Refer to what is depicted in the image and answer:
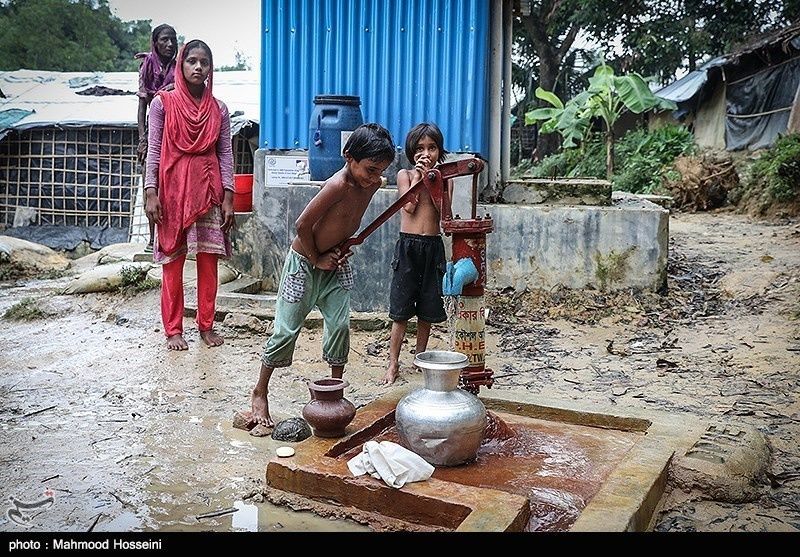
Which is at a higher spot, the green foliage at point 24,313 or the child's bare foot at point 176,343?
the green foliage at point 24,313

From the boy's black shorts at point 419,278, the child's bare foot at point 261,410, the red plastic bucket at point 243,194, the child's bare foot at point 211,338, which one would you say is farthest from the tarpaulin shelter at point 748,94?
the child's bare foot at point 261,410

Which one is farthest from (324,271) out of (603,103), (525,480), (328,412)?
(603,103)

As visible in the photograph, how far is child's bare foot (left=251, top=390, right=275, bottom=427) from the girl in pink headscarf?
170 cm

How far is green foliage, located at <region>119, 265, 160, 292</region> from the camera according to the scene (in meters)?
6.71

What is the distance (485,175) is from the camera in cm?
685

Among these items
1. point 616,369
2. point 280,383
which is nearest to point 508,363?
point 616,369

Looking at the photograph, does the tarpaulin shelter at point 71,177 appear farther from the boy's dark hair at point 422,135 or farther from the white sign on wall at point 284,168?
the boy's dark hair at point 422,135

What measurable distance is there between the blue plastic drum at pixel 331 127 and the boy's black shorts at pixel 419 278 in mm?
1726

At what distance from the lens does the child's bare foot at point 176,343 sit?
16.9 feet

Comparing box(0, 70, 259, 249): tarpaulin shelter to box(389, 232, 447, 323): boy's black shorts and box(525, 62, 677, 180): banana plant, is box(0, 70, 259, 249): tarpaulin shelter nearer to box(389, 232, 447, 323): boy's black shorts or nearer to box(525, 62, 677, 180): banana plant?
box(525, 62, 677, 180): banana plant

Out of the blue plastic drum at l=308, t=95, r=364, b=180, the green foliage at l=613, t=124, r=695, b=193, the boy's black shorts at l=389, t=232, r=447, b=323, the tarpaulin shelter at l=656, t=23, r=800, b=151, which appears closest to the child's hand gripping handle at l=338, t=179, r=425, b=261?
the boy's black shorts at l=389, t=232, r=447, b=323

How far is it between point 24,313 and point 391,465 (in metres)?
4.76

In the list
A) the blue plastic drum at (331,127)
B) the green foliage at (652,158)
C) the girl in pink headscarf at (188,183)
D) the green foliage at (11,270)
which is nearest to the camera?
the girl in pink headscarf at (188,183)

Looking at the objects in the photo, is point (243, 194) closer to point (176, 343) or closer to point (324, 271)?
point (176, 343)
